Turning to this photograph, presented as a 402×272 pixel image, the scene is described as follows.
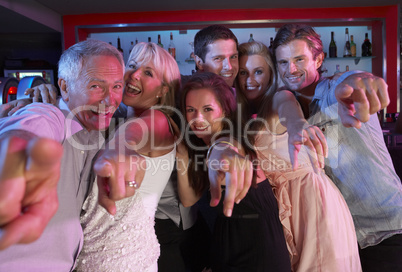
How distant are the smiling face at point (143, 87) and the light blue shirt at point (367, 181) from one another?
1.32 feet

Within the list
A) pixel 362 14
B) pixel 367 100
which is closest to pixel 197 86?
pixel 367 100

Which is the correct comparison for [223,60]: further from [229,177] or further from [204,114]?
[229,177]

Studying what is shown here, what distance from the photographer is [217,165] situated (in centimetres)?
40

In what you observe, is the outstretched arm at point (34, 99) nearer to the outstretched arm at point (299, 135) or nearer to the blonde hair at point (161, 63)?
the blonde hair at point (161, 63)

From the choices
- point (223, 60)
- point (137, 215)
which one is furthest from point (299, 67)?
point (137, 215)

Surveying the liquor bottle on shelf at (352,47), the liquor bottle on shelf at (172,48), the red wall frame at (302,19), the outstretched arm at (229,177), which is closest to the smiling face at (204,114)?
the outstretched arm at (229,177)

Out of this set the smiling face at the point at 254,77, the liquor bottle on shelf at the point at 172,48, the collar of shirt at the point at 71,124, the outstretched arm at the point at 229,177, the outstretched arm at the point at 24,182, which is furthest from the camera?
the liquor bottle on shelf at the point at 172,48

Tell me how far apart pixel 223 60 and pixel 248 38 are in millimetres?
Result: 2312

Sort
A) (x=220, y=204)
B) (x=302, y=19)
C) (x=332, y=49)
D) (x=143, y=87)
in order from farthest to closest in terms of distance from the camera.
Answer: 1. (x=332, y=49)
2. (x=302, y=19)
3. (x=143, y=87)
4. (x=220, y=204)

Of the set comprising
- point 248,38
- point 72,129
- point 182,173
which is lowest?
point 182,173

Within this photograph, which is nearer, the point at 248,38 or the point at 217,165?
the point at 217,165

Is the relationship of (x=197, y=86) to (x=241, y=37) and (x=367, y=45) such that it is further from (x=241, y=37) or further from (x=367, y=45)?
(x=367, y=45)

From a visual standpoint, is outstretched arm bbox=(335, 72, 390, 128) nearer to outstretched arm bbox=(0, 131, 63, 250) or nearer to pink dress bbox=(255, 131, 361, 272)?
pink dress bbox=(255, 131, 361, 272)

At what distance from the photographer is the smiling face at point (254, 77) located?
725 millimetres
